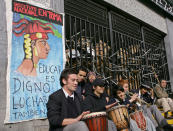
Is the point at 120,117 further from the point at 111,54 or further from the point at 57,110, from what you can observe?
the point at 111,54

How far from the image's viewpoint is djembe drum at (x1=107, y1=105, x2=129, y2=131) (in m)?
3.63

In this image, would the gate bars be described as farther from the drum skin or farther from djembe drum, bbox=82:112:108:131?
djembe drum, bbox=82:112:108:131

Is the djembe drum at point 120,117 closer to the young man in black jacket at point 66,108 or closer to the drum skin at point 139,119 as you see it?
the drum skin at point 139,119

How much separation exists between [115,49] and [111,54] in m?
1.28

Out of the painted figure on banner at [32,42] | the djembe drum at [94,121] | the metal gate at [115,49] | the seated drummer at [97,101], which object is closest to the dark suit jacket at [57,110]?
the djembe drum at [94,121]

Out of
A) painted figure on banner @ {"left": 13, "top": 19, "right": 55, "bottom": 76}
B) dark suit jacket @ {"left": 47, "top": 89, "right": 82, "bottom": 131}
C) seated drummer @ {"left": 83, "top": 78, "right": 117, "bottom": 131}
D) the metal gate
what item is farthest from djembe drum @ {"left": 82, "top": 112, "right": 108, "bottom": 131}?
the metal gate

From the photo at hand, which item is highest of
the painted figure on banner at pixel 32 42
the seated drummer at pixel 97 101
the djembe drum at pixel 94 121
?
the painted figure on banner at pixel 32 42

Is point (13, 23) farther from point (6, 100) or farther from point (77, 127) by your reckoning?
point (77, 127)

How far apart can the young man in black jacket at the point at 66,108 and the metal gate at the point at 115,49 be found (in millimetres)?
2237

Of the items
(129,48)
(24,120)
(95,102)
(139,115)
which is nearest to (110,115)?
(95,102)

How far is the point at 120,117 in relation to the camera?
11.9 feet

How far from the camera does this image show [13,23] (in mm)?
4051

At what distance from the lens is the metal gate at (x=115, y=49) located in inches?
226

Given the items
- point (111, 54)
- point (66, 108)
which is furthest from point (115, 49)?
point (66, 108)
